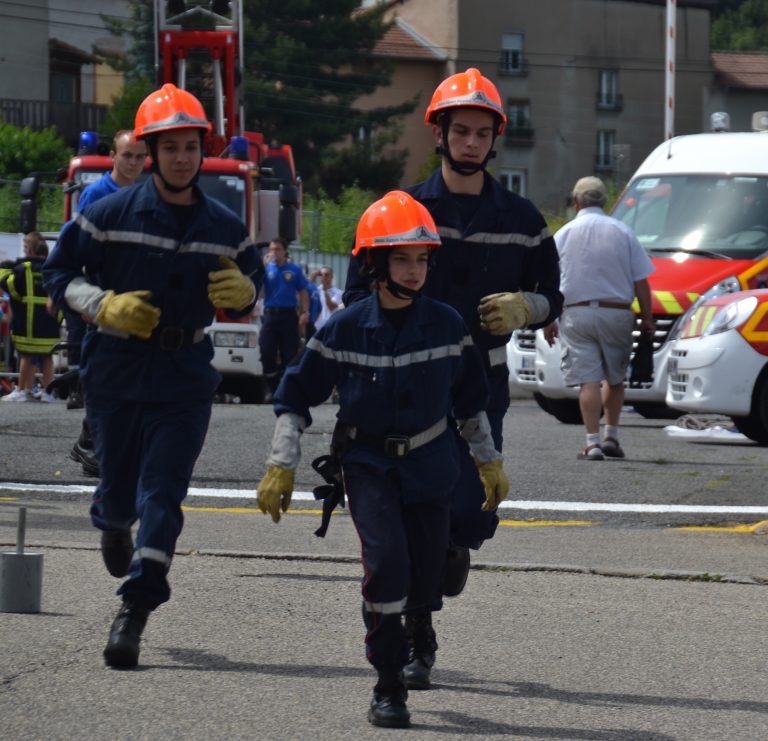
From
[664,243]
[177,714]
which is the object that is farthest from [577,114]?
[177,714]

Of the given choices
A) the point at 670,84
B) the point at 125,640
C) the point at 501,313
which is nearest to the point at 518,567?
the point at 501,313

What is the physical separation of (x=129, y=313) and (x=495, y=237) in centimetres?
124

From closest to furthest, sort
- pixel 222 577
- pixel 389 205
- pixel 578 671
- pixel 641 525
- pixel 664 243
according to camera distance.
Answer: pixel 389 205 → pixel 578 671 → pixel 222 577 → pixel 641 525 → pixel 664 243

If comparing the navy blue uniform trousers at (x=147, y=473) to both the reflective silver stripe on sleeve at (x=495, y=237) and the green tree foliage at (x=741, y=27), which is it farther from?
the green tree foliage at (x=741, y=27)

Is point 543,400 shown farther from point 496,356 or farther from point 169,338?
point 169,338

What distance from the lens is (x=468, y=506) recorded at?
6008 mm

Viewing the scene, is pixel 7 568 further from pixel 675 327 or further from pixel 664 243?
pixel 664 243

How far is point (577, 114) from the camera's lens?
77312 mm

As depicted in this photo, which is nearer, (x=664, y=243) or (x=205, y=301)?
(x=205, y=301)

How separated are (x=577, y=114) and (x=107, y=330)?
238 feet

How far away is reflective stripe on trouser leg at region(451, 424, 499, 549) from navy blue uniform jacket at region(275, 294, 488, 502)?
1.76 feet

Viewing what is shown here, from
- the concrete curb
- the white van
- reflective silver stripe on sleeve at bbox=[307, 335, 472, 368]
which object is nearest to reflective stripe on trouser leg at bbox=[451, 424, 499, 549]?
reflective silver stripe on sleeve at bbox=[307, 335, 472, 368]

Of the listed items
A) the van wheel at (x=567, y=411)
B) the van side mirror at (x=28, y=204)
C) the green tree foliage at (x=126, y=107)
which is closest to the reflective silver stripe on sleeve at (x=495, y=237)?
the van wheel at (x=567, y=411)

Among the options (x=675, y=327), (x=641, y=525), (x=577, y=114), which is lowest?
(x=641, y=525)
